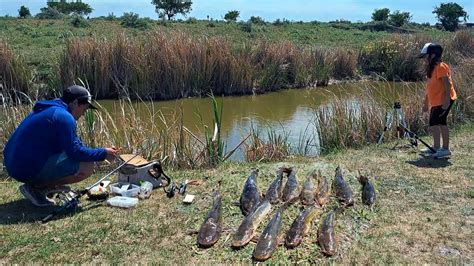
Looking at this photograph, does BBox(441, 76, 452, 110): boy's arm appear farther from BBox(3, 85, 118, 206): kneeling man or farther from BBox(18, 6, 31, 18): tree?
BBox(18, 6, 31, 18): tree

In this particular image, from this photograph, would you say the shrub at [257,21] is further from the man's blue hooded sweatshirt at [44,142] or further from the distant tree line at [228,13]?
the man's blue hooded sweatshirt at [44,142]

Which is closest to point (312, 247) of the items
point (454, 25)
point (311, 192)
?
point (311, 192)

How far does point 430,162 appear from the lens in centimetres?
697

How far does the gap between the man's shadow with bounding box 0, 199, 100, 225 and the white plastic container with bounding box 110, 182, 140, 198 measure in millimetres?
287

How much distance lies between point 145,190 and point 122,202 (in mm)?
367

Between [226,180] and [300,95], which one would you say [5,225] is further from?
[300,95]

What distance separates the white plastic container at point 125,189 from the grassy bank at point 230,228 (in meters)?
0.22

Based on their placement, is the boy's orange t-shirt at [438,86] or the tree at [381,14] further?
the tree at [381,14]

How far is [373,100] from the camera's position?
9422 millimetres

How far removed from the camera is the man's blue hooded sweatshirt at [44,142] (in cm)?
474

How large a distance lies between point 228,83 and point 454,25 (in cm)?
3659

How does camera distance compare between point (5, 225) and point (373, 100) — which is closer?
point (5, 225)

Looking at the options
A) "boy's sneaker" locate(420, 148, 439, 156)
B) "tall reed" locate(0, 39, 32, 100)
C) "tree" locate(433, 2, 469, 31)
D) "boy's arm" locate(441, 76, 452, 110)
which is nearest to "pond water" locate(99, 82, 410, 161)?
"boy's sneaker" locate(420, 148, 439, 156)

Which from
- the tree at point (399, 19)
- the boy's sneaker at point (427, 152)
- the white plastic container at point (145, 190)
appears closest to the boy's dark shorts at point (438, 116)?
the boy's sneaker at point (427, 152)
